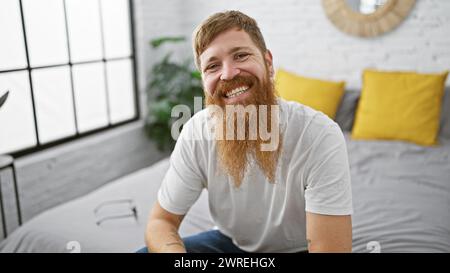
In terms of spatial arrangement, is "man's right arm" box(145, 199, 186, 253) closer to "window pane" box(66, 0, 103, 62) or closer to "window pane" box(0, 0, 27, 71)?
"window pane" box(0, 0, 27, 71)

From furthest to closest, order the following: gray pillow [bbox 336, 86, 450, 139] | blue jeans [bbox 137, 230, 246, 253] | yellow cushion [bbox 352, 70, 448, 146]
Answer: yellow cushion [bbox 352, 70, 448, 146]
gray pillow [bbox 336, 86, 450, 139]
blue jeans [bbox 137, 230, 246, 253]

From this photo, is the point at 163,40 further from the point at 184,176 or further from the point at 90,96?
the point at 184,176

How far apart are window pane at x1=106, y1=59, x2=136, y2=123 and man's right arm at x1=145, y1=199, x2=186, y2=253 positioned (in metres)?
1.49

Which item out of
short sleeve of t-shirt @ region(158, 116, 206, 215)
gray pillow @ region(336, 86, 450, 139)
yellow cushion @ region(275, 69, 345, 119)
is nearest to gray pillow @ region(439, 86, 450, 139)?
gray pillow @ region(336, 86, 450, 139)

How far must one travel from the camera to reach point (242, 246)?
104 cm

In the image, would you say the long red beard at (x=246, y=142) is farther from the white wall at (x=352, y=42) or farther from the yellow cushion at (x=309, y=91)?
the white wall at (x=352, y=42)

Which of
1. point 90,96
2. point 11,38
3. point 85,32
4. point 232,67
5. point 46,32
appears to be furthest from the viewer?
point 90,96

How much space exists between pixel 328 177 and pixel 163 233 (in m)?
0.39

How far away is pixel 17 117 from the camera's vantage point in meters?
1.71

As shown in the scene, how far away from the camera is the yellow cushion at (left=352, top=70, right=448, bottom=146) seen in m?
1.64

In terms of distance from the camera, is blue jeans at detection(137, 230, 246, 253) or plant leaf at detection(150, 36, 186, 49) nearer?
blue jeans at detection(137, 230, 246, 253)

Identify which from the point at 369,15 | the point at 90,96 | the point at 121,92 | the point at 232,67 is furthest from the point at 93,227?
the point at 369,15
